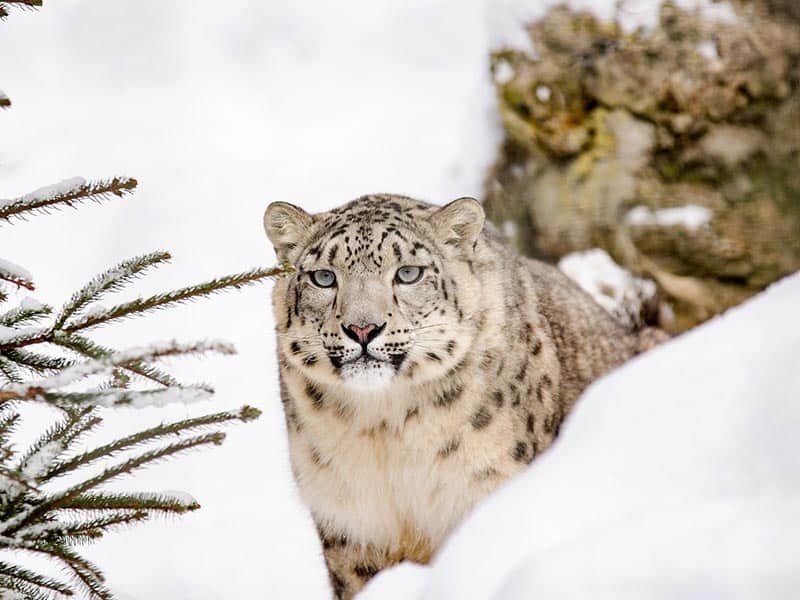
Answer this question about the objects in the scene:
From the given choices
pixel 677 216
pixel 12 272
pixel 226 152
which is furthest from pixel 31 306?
pixel 677 216

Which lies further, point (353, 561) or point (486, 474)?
point (353, 561)

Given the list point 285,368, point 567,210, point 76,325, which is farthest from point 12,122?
point 76,325

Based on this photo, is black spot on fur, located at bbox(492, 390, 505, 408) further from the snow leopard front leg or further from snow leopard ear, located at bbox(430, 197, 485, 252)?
the snow leopard front leg

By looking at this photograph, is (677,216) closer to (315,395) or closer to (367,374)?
(315,395)

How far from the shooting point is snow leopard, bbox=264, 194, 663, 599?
3.88 meters

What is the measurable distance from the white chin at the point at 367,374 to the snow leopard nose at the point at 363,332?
0.08 meters

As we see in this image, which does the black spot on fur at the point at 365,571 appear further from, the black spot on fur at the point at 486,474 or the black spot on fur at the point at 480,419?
the black spot on fur at the point at 480,419

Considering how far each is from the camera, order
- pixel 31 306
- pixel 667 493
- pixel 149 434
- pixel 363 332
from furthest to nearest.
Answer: pixel 363 332 → pixel 31 306 → pixel 149 434 → pixel 667 493

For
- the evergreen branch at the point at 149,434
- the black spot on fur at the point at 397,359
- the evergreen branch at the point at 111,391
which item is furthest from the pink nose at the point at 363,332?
the evergreen branch at the point at 111,391

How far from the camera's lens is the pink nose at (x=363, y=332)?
12.2 feet

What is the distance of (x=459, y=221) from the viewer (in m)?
4.19

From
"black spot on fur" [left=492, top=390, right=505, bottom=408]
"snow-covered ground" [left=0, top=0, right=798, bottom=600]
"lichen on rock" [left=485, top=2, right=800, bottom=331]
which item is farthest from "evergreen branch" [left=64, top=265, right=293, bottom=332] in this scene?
"lichen on rock" [left=485, top=2, right=800, bottom=331]

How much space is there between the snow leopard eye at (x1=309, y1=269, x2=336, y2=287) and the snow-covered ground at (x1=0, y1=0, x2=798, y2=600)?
85.5 inches

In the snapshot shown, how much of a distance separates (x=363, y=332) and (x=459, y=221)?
0.72 m
